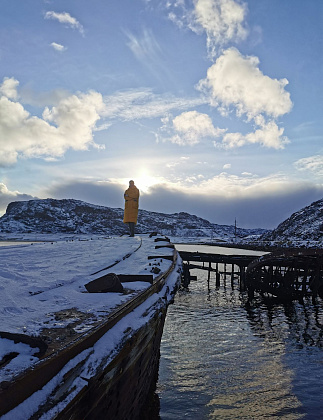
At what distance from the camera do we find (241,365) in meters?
7.75

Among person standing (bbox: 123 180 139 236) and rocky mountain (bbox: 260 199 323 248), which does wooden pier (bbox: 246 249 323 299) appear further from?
rocky mountain (bbox: 260 199 323 248)

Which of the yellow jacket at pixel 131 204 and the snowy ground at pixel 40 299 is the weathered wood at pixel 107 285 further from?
the yellow jacket at pixel 131 204

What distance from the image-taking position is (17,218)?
530ft

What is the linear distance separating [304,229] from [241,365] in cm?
7527

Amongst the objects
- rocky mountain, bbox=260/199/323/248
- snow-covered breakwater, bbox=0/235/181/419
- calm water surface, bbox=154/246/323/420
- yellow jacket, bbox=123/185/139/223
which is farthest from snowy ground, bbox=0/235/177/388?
rocky mountain, bbox=260/199/323/248

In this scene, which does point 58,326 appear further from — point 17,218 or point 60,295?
point 17,218

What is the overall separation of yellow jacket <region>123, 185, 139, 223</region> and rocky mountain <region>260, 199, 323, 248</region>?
156 feet

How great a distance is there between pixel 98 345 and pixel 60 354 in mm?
430

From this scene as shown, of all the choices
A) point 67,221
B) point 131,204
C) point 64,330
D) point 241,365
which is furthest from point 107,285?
point 67,221

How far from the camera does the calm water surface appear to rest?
5793 millimetres

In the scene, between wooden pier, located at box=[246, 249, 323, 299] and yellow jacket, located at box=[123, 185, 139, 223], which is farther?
wooden pier, located at box=[246, 249, 323, 299]

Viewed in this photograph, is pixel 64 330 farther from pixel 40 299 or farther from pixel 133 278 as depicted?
pixel 133 278

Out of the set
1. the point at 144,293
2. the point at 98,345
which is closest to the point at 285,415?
the point at 144,293

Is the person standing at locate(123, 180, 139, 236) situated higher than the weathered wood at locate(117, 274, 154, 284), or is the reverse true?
the person standing at locate(123, 180, 139, 236)
